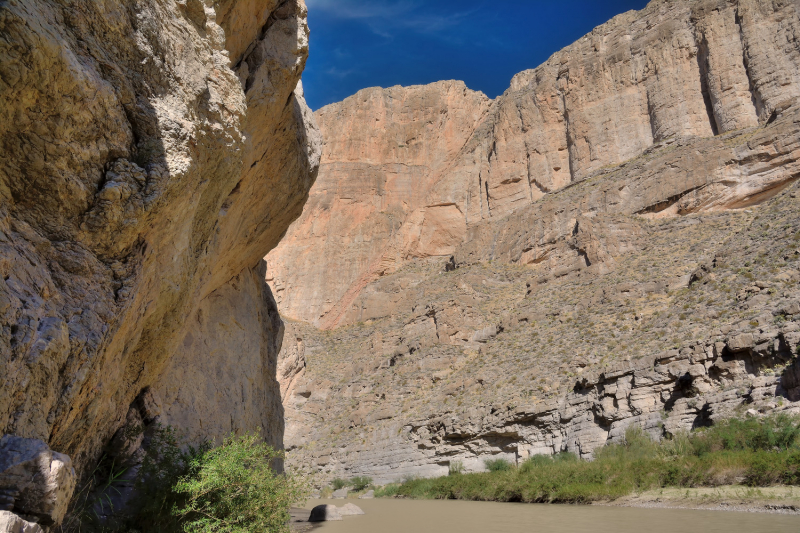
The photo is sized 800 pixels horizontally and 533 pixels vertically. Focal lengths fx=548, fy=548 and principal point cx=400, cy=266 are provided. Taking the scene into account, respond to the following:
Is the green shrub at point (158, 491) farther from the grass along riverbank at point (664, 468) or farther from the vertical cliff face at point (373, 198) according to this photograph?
the vertical cliff face at point (373, 198)

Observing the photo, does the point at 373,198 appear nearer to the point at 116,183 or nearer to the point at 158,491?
the point at 158,491

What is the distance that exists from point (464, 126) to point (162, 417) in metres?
67.2

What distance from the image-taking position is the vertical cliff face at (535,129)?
47250mm

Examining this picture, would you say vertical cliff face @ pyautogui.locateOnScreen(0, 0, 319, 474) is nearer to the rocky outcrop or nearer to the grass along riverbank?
the grass along riverbank

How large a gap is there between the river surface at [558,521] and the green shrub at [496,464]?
241 inches

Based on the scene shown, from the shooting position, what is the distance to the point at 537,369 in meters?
27.4

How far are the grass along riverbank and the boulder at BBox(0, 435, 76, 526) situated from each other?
13.4 metres

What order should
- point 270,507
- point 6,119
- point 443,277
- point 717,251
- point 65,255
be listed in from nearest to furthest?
point 6,119 → point 65,255 → point 270,507 → point 717,251 → point 443,277

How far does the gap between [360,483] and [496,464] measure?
7.31m

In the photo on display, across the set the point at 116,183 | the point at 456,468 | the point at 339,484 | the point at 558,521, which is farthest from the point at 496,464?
the point at 116,183

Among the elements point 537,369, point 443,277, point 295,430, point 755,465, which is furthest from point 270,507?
point 443,277

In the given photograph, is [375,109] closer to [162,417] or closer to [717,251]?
[717,251]

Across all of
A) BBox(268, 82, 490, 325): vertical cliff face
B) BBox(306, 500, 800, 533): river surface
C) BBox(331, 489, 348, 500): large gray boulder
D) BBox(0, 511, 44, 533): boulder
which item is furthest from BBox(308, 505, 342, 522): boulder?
BBox(268, 82, 490, 325): vertical cliff face

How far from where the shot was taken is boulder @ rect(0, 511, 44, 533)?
2.64 m
